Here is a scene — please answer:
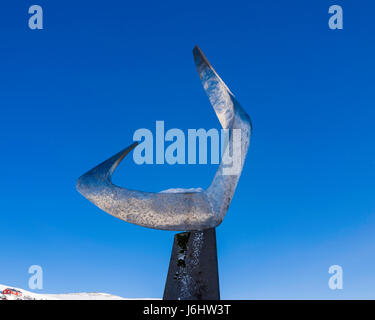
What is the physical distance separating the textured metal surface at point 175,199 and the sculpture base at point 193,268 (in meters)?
0.35

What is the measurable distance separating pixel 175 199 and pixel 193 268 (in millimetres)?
1567

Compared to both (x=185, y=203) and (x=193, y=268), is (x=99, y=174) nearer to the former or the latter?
(x=185, y=203)

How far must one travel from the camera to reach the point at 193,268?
33.5 feet

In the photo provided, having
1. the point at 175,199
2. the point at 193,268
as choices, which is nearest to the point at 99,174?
the point at 175,199

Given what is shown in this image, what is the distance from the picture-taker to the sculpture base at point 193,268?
1007 cm

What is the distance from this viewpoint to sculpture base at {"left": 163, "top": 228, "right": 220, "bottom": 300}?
33.0 ft

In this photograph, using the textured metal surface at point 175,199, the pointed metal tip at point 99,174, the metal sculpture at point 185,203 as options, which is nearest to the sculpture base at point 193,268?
the metal sculpture at point 185,203

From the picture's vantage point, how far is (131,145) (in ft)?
35.7

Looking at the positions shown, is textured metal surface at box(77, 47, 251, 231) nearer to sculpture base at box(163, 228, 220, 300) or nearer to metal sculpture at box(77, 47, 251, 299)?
metal sculpture at box(77, 47, 251, 299)
